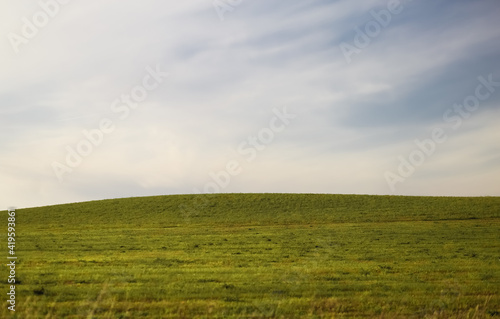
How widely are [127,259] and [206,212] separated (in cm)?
3385

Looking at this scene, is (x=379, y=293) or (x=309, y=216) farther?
(x=309, y=216)

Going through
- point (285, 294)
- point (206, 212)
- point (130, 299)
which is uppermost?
point (206, 212)

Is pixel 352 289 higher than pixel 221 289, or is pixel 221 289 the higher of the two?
pixel 221 289

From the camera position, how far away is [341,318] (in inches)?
491

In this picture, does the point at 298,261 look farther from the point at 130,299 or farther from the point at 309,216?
the point at 309,216

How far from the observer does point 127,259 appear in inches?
949

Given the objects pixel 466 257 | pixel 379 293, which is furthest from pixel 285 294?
pixel 466 257

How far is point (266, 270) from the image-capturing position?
20.6m

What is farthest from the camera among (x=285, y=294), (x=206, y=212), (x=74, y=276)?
(x=206, y=212)

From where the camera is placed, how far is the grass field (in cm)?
1348

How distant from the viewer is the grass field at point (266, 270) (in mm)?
13484

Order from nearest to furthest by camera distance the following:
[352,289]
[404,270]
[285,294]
Result: 1. [285,294]
2. [352,289]
3. [404,270]

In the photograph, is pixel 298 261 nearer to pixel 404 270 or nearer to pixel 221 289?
pixel 404 270

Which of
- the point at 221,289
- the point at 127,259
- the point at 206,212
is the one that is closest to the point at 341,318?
the point at 221,289
